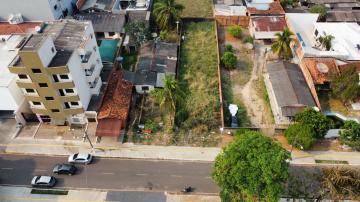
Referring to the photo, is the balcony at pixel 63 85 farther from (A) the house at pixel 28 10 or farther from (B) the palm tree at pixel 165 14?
(B) the palm tree at pixel 165 14

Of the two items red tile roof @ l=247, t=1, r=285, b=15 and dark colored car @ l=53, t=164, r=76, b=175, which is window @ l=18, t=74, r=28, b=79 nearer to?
dark colored car @ l=53, t=164, r=76, b=175

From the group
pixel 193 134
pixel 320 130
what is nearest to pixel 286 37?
pixel 320 130

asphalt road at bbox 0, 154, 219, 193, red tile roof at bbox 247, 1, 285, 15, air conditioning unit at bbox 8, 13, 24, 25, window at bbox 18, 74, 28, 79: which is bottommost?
asphalt road at bbox 0, 154, 219, 193

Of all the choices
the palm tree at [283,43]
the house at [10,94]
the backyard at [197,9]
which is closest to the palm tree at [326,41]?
the palm tree at [283,43]

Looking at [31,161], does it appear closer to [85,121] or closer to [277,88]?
[85,121]

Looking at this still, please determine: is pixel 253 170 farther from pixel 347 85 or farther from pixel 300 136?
pixel 347 85

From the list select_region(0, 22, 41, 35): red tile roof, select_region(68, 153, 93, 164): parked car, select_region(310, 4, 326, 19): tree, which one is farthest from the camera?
select_region(310, 4, 326, 19): tree

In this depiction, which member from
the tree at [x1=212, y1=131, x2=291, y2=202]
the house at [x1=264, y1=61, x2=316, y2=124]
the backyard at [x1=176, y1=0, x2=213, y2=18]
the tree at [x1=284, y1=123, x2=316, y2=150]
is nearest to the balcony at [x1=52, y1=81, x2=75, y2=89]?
the tree at [x1=212, y1=131, x2=291, y2=202]
